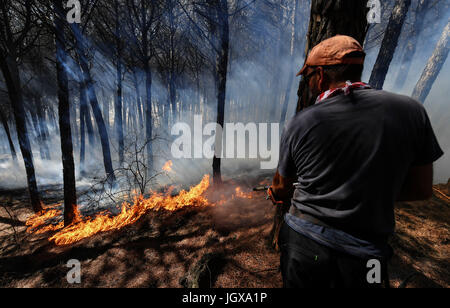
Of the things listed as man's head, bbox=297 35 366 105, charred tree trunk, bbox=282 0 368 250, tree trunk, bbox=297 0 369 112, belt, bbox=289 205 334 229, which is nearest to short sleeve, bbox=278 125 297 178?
belt, bbox=289 205 334 229

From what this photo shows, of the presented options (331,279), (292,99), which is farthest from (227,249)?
(292,99)

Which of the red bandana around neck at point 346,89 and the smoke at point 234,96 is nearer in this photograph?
the red bandana around neck at point 346,89

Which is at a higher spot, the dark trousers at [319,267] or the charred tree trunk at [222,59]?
the charred tree trunk at [222,59]

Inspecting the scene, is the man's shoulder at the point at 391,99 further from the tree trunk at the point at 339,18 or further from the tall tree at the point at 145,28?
the tall tree at the point at 145,28

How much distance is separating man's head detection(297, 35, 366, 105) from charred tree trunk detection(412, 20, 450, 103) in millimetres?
12727

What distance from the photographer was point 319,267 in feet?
4.53

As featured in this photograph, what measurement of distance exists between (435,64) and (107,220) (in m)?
16.5

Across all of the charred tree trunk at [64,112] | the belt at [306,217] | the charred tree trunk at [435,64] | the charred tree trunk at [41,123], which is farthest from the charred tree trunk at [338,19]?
the charred tree trunk at [41,123]

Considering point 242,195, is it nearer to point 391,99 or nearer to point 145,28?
point 391,99

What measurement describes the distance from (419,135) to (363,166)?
43 cm

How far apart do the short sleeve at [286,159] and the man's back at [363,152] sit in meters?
0.15

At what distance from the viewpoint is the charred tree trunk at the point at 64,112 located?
583cm

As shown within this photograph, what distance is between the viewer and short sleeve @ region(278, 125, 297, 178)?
1519 mm

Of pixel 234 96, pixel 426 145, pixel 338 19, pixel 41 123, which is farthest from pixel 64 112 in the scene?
pixel 234 96
